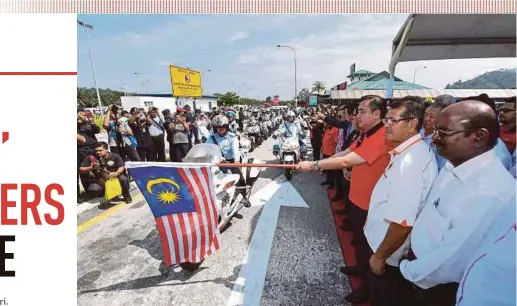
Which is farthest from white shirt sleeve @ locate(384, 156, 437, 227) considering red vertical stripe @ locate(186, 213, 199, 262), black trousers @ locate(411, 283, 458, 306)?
red vertical stripe @ locate(186, 213, 199, 262)

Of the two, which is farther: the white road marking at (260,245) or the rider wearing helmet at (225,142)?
the rider wearing helmet at (225,142)

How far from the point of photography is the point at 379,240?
1.81 meters

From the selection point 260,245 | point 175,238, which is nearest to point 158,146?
point 260,245

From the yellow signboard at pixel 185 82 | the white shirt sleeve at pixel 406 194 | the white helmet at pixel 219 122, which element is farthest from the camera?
the yellow signboard at pixel 185 82

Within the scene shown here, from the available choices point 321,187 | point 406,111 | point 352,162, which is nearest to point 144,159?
point 321,187

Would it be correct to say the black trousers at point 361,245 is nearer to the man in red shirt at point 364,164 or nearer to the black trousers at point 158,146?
the man in red shirt at point 364,164

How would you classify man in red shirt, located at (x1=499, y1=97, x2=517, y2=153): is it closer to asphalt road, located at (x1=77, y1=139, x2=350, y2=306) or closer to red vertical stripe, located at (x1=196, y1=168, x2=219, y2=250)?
asphalt road, located at (x1=77, y1=139, x2=350, y2=306)

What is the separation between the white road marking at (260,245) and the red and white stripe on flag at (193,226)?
44 cm

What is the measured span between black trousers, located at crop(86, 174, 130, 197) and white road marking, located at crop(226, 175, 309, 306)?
1991 mm

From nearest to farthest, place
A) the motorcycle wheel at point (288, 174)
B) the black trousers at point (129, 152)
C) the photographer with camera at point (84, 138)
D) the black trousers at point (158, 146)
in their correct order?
the photographer with camera at point (84, 138)
the motorcycle wheel at point (288, 174)
the black trousers at point (129, 152)
the black trousers at point (158, 146)

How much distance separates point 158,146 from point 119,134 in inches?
37.8

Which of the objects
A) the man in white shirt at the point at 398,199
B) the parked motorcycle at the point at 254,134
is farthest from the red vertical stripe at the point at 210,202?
the parked motorcycle at the point at 254,134

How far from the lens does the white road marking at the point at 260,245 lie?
2.40 metres

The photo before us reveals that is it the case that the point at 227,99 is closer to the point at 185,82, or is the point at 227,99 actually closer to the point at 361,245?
the point at 185,82
